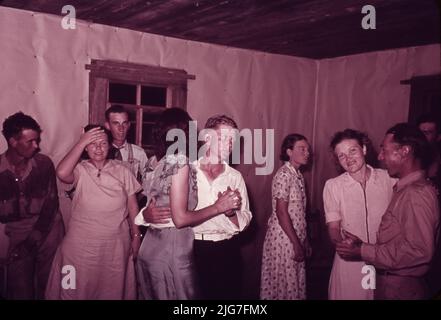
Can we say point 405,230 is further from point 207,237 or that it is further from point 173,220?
point 173,220

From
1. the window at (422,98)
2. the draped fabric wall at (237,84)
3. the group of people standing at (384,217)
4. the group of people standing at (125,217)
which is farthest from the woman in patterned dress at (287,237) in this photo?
the window at (422,98)

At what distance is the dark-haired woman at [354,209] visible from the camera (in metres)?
2.93

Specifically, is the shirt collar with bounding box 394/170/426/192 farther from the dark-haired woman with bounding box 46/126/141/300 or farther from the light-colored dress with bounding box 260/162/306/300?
the dark-haired woman with bounding box 46/126/141/300

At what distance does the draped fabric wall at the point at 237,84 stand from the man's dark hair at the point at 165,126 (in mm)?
2272

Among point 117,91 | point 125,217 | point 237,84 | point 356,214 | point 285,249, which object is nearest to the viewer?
point 356,214

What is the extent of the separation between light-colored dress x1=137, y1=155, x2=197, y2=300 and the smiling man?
1.08 meters

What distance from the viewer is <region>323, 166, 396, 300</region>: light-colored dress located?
293 centimetres

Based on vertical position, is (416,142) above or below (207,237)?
above

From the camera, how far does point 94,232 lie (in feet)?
11.2

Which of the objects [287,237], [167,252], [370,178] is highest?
[370,178]

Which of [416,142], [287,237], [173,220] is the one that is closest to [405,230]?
[416,142]

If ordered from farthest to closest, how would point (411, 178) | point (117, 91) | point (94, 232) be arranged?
point (117, 91), point (94, 232), point (411, 178)

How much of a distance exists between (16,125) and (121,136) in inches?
41.6

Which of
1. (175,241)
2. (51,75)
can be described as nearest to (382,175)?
(175,241)
